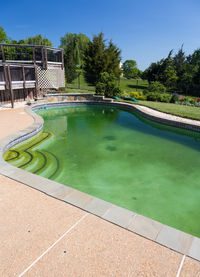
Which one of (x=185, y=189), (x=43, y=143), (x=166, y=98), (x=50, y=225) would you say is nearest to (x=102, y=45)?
(x=166, y=98)

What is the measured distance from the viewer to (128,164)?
6629mm

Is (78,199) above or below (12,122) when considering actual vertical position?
below

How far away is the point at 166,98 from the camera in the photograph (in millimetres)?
19016

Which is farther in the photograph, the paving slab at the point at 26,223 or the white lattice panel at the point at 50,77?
the white lattice panel at the point at 50,77

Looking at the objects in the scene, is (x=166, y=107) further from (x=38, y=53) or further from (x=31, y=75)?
(x=38, y=53)

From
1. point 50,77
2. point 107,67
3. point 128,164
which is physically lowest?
point 128,164

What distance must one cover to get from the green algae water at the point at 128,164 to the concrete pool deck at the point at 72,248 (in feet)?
5.25

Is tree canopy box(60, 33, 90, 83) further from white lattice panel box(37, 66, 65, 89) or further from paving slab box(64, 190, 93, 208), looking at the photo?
paving slab box(64, 190, 93, 208)

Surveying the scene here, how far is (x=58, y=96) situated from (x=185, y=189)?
48.1ft

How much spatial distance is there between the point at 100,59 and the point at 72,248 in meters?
28.3

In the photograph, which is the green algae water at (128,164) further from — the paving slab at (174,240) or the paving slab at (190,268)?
the paving slab at (190,268)

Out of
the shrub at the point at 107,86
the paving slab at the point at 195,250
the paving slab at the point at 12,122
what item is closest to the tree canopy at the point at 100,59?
the shrub at the point at 107,86

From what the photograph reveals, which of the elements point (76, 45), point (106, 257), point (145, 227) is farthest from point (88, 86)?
point (106, 257)

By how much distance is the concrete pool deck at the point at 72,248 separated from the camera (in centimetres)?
233
